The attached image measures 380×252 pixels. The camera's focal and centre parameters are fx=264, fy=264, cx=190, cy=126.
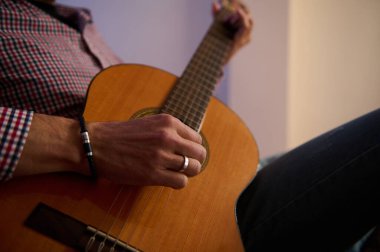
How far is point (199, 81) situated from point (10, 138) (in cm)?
43

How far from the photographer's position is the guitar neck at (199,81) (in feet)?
1.82

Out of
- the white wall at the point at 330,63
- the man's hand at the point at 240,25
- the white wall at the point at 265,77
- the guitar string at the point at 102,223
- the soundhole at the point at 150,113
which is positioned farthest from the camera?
the white wall at the point at 265,77

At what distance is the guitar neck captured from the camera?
0.56m

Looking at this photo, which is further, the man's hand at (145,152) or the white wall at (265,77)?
the white wall at (265,77)

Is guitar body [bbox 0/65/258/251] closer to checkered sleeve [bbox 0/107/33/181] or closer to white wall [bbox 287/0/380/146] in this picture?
checkered sleeve [bbox 0/107/33/181]

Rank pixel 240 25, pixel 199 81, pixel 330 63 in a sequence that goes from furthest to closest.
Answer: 1. pixel 330 63
2. pixel 240 25
3. pixel 199 81

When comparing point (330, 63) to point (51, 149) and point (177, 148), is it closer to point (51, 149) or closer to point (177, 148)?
point (177, 148)

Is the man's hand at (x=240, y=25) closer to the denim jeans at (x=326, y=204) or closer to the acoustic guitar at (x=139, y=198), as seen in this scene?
the acoustic guitar at (x=139, y=198)

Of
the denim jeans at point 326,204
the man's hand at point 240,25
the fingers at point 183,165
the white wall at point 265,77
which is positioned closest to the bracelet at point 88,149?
the fingers at point 183,165

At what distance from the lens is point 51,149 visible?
0.39 metres

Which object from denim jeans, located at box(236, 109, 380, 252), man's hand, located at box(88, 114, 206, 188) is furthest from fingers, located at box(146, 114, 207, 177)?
denim jeans, located at box(236, 109, 380, 252)

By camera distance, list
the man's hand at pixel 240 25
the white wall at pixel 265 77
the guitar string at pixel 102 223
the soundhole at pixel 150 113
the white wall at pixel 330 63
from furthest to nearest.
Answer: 1. the white wall at pixel 265 77
2. the white wall at pixel 330 63
3. the man's hand at pixel 240 25
4. the soundhole at pixel 150 113
5. the guitar string at pixel 102 223

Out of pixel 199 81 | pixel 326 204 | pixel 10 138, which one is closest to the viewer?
pixel 10 138

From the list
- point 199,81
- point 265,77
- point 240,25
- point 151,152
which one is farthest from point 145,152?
point 265,77
